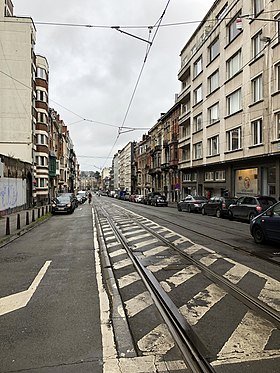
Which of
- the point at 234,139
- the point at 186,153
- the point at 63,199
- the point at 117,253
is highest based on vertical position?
the point at 186,153

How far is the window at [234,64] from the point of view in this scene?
2869 centimetres

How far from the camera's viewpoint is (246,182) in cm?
2852

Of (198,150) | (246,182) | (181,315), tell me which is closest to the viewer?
(181,315)

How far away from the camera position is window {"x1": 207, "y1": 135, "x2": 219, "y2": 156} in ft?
109

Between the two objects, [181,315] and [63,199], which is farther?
[63,199]

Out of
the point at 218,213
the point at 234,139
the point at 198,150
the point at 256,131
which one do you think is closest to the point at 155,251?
the point at 218,213

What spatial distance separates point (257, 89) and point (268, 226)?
16994mm

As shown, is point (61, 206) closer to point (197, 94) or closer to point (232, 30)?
point (232, 30)

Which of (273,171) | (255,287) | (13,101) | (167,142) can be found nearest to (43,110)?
(13,101)

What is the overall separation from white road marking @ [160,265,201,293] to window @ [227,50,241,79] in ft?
79.2

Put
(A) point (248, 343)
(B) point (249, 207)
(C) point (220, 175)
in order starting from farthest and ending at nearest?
(C) point (220, 175) < (B) point (249, 207) < (A) point (248, 343)

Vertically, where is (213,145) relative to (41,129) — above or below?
below

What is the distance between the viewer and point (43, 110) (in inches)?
1674

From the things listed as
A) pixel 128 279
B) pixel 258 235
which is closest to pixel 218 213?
pixel 258 235
